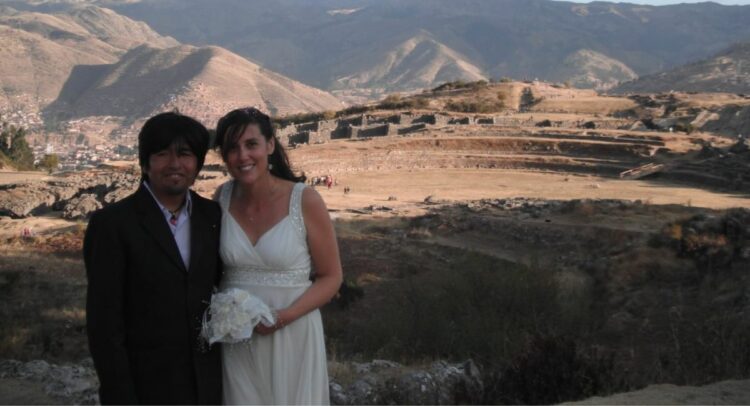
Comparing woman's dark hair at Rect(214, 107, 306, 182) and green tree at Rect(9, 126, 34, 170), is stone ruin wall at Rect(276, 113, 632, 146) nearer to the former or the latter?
green tree at Rect(9, 126, 34, 170)

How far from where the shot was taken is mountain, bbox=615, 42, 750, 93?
246 ft

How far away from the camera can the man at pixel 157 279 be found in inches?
105

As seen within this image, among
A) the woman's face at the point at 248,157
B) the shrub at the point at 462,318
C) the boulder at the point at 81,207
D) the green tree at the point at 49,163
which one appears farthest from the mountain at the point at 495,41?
the woman's face at the point at 248,157

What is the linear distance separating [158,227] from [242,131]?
54cm

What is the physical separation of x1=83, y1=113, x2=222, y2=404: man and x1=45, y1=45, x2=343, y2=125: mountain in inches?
2575

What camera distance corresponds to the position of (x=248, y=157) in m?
2.97

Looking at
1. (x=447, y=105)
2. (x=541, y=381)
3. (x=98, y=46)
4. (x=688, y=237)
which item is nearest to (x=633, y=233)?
(x=688, y=237)

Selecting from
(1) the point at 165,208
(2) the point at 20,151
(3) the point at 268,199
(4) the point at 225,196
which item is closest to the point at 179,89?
(2) the point at 20,151

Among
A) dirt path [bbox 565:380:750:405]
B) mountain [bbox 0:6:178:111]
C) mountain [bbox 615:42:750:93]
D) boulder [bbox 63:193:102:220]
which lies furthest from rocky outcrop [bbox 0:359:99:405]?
mountain [bbox 0:6:178:111]

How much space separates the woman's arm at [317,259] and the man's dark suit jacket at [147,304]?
31 centimetres

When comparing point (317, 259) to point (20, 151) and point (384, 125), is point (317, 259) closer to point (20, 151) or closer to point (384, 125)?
point (384, 125)

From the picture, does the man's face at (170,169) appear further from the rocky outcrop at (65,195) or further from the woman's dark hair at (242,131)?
the rocky outcrop at (65,195)

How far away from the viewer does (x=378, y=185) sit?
85.5ft

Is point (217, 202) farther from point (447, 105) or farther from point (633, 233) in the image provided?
point (447, 105)
